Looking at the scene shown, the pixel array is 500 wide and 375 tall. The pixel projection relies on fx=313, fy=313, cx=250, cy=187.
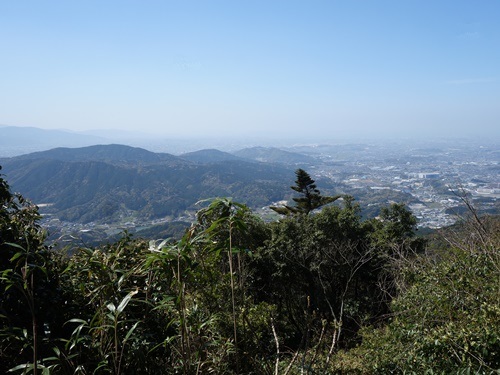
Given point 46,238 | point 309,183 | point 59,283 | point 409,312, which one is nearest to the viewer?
point 59,283

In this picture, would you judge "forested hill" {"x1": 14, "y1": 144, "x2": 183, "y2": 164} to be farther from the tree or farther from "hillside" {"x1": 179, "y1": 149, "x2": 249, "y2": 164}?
the tree

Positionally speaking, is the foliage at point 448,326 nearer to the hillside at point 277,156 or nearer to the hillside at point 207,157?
the hillside at point 277,156

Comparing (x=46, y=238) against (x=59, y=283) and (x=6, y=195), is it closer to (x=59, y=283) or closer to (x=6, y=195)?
(x=59, y=283)

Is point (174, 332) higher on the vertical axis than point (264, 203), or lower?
higher

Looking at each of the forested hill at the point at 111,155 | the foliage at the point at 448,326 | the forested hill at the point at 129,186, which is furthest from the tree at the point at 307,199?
the forested hill at the point at 111,155

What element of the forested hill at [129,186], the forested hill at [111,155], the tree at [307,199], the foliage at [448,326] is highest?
the forested hill at [111,155]

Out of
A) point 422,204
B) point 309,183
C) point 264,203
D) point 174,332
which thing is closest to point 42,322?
point 174,332
